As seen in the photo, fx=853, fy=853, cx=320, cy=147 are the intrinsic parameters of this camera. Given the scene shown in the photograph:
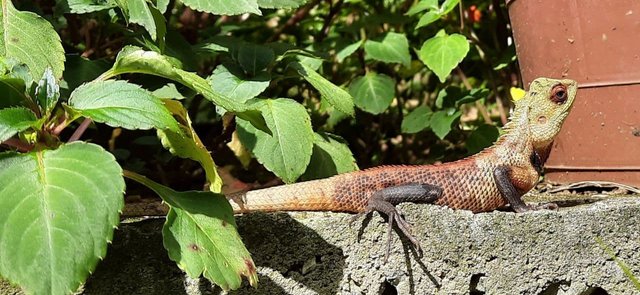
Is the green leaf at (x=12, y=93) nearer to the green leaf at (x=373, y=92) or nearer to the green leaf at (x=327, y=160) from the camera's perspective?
the green leaf at (x=327, y=160)

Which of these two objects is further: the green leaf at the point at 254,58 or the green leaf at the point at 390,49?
the green leaf at the point at 390,49

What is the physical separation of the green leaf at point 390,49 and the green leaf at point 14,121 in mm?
1961

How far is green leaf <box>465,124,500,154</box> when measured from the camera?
3.65 metres

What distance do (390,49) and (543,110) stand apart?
107 cm

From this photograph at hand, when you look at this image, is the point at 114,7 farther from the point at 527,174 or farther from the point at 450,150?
the point at 450,150

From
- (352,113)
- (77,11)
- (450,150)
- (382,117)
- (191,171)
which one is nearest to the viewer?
(77,11)

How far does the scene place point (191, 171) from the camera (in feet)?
12.3

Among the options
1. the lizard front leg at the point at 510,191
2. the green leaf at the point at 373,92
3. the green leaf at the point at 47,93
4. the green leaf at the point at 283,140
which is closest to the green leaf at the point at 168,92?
the green leaf at the point at 283,140

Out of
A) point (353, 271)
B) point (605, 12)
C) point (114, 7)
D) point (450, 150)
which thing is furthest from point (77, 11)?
point (450, 150)

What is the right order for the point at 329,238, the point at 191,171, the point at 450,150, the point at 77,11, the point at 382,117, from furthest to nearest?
the point at 382,117
the point at 450,150
the point at 191,171
the point at 77,11
the point at 329,238

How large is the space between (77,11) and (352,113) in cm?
91

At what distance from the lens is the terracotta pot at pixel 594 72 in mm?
2814

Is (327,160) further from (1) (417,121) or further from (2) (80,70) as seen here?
(1) (417,121)

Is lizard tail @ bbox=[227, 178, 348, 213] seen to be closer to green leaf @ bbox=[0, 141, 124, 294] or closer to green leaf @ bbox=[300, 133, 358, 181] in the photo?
green leaf @ bbox=[300, 133, 358, 181]
